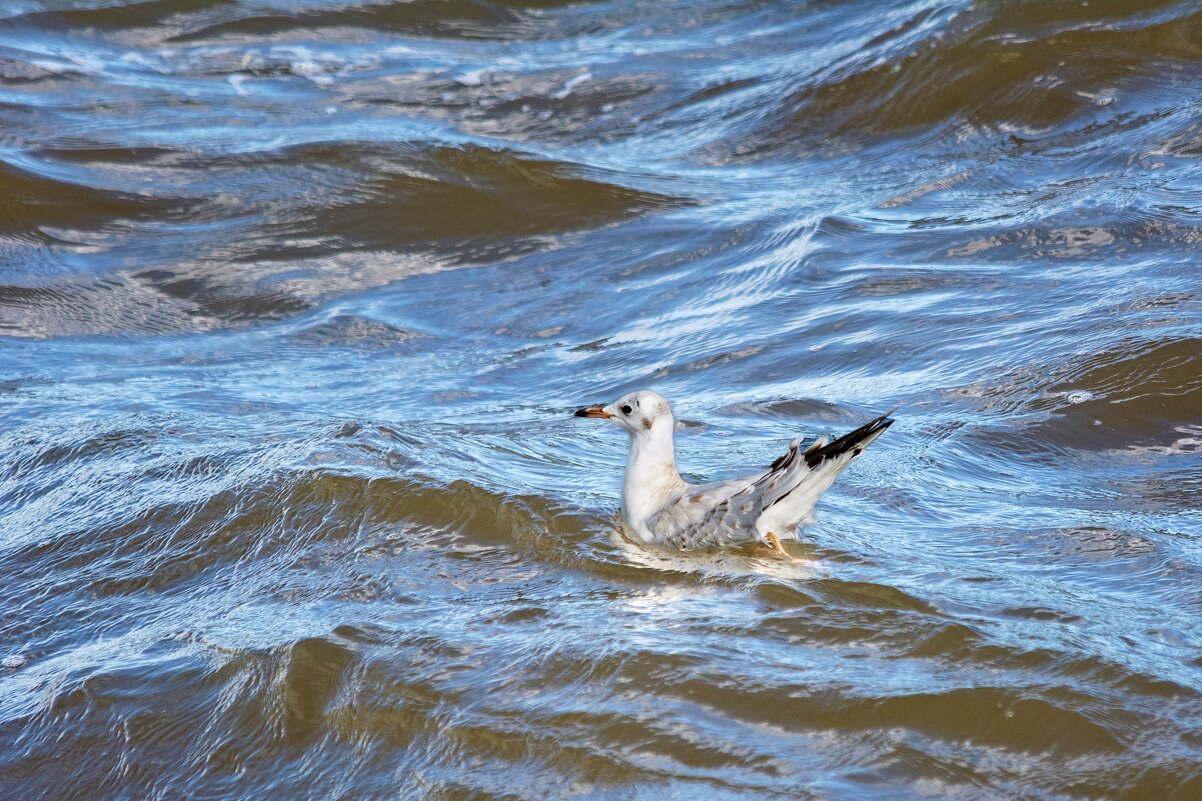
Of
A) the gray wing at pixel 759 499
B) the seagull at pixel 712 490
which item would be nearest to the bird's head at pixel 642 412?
the seagull at pixel 712 490

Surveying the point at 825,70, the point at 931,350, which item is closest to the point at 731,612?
the point at 931,350

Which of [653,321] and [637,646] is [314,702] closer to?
[637,646]

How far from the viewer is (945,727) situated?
4.03 meters

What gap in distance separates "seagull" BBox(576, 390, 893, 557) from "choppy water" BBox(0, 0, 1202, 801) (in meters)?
0.15

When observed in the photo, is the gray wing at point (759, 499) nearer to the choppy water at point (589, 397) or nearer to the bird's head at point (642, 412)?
the choppy water at point (589, 397)

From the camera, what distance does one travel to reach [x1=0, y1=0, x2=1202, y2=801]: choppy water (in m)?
4.20

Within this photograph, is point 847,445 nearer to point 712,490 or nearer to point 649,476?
point 712,490

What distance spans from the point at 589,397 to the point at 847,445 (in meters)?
2.80

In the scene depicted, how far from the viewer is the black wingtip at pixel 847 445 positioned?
5.09 m

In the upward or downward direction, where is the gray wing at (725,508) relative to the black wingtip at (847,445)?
downward

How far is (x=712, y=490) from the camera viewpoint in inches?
223

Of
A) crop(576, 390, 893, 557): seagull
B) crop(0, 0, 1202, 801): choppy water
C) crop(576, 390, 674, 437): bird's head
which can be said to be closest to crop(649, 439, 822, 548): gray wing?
crop(576, 390, 893, 557): seagull

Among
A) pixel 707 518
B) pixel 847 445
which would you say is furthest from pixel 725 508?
pixel 847 445

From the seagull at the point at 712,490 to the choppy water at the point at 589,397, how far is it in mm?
152
